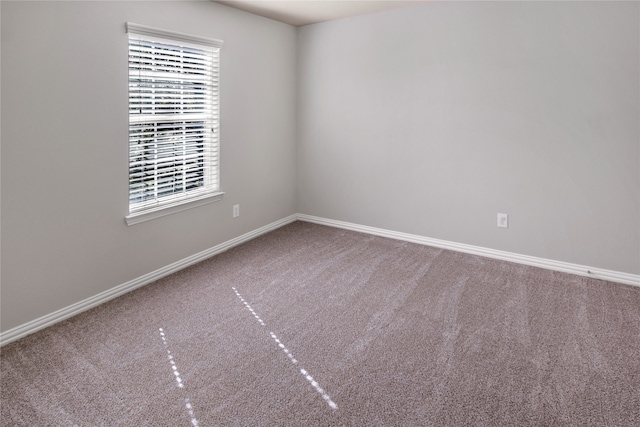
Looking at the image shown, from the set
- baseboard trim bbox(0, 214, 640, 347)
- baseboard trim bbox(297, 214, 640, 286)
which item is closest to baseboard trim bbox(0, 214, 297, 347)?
baseboard trim bbox(0, 214, 640, 347)

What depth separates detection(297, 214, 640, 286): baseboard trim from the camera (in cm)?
332

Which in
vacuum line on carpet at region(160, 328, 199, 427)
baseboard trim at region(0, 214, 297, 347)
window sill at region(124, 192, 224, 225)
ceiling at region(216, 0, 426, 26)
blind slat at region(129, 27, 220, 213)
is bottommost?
vacuum line on carpet at region(160, 328, 199, 427)

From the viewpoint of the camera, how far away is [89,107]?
8.82 feet

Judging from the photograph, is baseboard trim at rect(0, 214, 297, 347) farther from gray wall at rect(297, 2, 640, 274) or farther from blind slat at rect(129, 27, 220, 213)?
gray wall at rect(297, 2, 640, 274)

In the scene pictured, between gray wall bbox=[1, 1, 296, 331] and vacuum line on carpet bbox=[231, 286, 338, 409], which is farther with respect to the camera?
gray wall bbox=[1, 1, 296, 331]

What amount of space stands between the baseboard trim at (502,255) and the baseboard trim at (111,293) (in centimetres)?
101

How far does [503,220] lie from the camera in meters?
3.74

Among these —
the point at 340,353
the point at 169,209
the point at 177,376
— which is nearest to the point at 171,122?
the point at 169,209

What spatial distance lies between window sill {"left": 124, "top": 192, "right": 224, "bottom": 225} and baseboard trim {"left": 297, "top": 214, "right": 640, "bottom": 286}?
1445mm

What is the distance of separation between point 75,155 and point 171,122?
0.87 meters

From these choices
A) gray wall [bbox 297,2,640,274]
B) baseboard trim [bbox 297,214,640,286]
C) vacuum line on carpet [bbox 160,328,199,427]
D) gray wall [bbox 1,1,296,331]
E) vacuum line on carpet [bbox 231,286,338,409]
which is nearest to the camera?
vacuum line on carpet [bbox 160,328,199,427]

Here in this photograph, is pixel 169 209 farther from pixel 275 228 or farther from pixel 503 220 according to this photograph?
pixel 503 220

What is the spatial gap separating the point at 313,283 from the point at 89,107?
6.19 feet

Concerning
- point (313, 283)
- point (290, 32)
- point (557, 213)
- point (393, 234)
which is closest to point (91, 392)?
point (313, 283)
